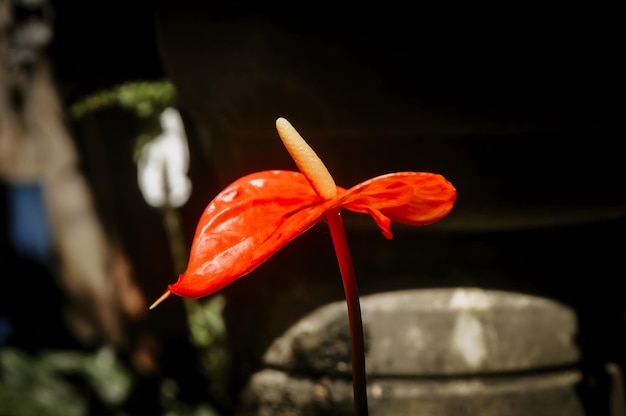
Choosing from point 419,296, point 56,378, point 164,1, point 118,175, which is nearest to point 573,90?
point 419,296

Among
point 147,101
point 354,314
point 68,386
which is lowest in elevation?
point 68,386

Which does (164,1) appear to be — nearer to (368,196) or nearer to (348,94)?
(348,94)

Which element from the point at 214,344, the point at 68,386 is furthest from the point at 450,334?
the point at 68,386

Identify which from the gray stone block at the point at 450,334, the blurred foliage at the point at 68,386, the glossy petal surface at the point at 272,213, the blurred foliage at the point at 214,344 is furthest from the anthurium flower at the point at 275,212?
the blurred foliage at the point at 68,386

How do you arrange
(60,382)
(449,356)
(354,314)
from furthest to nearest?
(60,382)
(449,356)
(354,314)

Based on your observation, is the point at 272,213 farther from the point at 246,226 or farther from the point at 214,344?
the point at 214,344

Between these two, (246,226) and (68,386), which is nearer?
(246,226)
